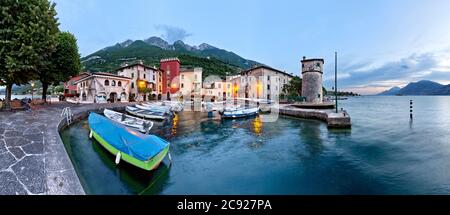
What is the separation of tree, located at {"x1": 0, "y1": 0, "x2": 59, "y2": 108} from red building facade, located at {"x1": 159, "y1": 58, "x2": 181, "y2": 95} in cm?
4256

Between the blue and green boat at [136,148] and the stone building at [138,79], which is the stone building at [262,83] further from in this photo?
the blue and green boat at [136,148]

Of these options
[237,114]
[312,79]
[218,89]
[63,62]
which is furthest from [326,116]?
[218,89]

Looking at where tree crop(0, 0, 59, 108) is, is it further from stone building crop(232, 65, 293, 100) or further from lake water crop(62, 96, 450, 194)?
stone building crop(232, 65, 293, 100)

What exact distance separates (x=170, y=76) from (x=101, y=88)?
2235cm

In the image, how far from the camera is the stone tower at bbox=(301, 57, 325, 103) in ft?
146

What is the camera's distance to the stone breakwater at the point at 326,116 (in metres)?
23.2

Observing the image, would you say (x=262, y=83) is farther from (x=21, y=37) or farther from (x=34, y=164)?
(x=34, y=164)

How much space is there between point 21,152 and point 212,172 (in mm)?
8718

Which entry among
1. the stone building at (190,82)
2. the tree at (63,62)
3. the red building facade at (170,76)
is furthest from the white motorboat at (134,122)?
the stone building at (190,82)

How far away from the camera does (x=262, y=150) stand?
48.6 feet

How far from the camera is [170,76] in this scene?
62.4 meters

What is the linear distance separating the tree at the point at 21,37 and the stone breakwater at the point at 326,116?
30.5m
